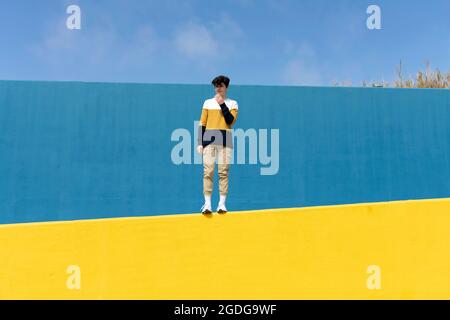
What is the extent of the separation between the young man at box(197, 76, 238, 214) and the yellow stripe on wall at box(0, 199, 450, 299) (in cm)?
46

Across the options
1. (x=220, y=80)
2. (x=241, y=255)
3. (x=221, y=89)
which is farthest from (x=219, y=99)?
A: (x=241, y=255)

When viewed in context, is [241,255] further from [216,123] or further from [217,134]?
[216,123]

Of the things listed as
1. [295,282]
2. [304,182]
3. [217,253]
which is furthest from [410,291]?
[217,253]

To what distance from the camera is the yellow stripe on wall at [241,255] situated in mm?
4820

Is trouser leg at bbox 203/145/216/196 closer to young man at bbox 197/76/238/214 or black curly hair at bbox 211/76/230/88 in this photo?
young man at bbox 197/76/238/214

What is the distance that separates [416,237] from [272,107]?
10.1 feet

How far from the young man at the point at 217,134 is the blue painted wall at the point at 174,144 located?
1.14 meters

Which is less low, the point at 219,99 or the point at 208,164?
the point at 219,99

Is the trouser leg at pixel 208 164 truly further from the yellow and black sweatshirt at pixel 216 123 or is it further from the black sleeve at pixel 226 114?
the black sleeve at pixel 226 114

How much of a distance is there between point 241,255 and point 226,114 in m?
1.98

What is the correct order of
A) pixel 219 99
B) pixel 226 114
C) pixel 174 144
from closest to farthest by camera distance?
pixel 226 114 → pixel 219 99 → pixel 174 144

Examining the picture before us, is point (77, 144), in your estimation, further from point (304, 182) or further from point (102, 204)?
point (304, 182)

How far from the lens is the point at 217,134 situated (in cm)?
467

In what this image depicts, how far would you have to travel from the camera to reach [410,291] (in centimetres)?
509
